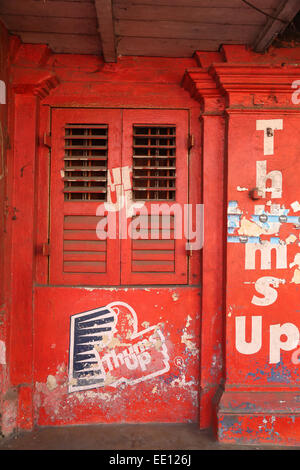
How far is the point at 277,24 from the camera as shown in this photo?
266 centimetres

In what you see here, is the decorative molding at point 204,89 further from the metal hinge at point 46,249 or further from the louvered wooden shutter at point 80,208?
the metal hinge at point 46,249

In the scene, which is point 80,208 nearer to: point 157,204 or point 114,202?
point 114,202

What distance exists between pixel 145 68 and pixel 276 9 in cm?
114

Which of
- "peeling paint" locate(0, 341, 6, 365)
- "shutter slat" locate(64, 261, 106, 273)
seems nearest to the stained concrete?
"peeling paint" locate(0, 341, 6, 365)

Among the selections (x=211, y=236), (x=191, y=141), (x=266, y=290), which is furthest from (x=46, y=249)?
(x=266, y=290)

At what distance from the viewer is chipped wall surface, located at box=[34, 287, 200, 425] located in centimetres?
306

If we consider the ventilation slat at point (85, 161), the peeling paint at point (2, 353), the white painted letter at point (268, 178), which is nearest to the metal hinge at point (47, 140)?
the ventilation slat at point (85, 161)

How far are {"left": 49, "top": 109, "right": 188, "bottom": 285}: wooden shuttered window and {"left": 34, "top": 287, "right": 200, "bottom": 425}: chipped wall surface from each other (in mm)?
180

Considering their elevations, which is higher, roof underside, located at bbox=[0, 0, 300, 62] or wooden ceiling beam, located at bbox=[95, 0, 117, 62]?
roof underside, located at bbox=[0, 0, 300, 62]

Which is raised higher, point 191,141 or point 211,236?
point 191,141

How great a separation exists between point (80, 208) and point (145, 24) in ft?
5.16

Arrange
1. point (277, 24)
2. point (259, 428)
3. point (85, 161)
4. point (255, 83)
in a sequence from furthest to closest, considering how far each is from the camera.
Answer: point (85, 161)
point (255, 83)
point (259, 428)
point (277, 24)

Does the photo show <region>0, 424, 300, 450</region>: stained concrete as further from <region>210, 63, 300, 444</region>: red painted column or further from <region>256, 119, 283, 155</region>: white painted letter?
<region>256, 119, 283, 155</region>: white painted letter

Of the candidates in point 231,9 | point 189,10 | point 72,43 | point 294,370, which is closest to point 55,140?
point 72,43
